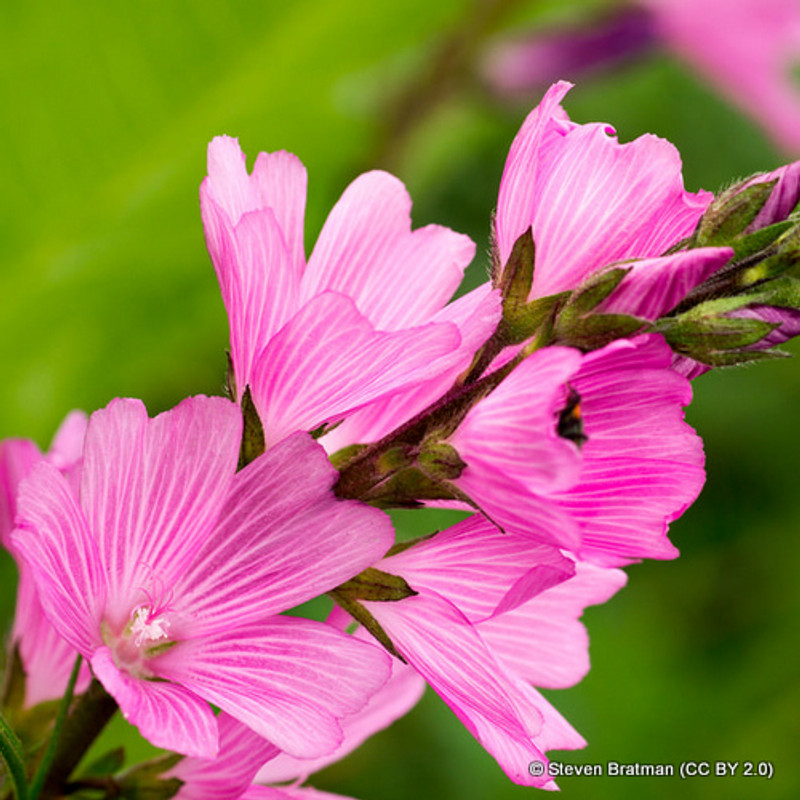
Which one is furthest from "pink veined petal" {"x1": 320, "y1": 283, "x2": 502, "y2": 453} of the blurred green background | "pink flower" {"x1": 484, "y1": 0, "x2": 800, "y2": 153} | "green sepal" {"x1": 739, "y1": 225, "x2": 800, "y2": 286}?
"pink flower" {"x1": 484, "y1": 0, "x2": 800, "y2": 153}

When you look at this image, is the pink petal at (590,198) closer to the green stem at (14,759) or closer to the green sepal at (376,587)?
the green sepal at (376,587)

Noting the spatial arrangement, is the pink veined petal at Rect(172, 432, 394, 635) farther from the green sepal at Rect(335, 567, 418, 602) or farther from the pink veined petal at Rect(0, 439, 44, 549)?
the pink veined petal at Rect(0, 439, 44, 549)

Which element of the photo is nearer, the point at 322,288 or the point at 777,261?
the point at 777,261

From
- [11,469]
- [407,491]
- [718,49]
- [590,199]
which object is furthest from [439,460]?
[718,49]

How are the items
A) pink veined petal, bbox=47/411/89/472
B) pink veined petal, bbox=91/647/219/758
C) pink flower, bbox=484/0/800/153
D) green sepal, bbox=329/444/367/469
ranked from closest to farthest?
1. pink veined petal, bbox=91/647/219/758
2. green sepal, bbox=329/444/367/469
3. pink veined petal, bbox=47/411/89/472
4. pink flower, bbox=484/0/800/153

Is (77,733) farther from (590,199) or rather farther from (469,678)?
(590,199)
